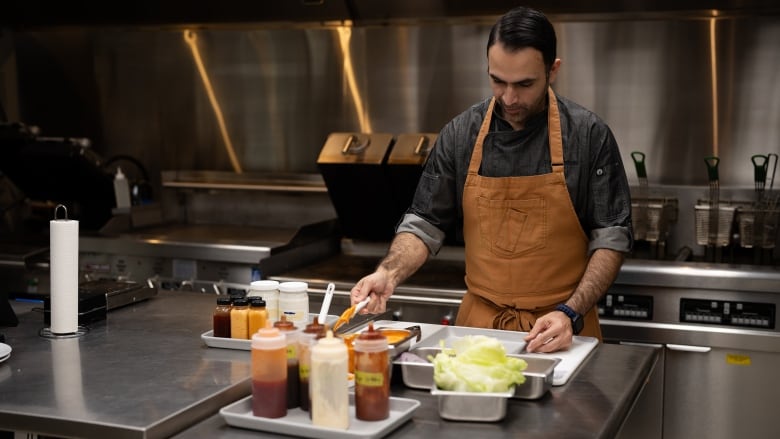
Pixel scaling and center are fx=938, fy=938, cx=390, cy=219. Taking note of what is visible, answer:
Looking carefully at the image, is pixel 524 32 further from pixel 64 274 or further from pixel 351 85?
pixel 351 85

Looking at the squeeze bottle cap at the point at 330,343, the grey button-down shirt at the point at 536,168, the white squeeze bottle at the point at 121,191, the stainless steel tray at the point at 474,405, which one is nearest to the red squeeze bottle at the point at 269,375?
the squeeze bottle cap at the point at 330,343

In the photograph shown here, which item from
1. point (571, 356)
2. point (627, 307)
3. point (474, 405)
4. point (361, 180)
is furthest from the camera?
point (361, 180)

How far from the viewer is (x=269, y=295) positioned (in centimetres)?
260

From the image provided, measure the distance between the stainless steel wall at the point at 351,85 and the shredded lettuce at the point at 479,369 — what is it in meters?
2.68

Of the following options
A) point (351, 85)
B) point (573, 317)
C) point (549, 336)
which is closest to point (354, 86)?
point (351, 85)

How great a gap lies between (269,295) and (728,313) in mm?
2054

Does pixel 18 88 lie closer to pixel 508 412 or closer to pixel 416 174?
pixel 416 174

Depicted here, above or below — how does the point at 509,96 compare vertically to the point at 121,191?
above

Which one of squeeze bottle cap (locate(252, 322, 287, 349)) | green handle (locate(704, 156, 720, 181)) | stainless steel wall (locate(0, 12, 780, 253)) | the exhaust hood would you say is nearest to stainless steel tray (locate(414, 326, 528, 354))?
squeeze bottle cap (locate(252, 322, 287, 349))

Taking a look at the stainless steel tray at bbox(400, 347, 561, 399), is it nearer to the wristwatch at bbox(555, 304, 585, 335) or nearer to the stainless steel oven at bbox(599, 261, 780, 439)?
the wristwatch at bbox(555, 304, 585, 335)

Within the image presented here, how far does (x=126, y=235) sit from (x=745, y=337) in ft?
9.85

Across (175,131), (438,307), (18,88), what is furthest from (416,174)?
(18,88)

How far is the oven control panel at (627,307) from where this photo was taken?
12.6ft

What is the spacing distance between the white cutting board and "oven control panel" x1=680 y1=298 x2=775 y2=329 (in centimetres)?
126
